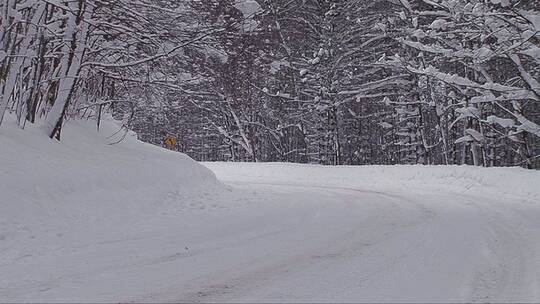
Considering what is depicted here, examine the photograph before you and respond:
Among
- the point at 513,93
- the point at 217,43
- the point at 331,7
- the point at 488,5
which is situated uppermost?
the point at 331,7

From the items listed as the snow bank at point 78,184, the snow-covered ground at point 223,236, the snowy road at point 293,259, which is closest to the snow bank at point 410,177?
the snow-covered ground at point 223,236

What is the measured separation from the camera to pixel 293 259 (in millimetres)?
5629

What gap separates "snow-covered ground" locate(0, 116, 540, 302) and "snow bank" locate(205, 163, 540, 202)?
0.17 m

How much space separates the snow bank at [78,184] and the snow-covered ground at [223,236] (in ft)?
0.10

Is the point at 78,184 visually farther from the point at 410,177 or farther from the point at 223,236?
the point at 410,177

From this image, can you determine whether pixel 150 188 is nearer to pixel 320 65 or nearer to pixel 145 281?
pixel 145 281

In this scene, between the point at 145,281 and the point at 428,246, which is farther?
the point at 428,246

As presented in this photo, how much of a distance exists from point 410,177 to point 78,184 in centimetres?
1166

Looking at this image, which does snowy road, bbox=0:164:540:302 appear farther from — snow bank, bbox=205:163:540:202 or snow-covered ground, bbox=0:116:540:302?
snow bank, bbox=205:163:540:202

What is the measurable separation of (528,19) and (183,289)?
904 centimetres

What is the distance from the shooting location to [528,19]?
10078 millimetres

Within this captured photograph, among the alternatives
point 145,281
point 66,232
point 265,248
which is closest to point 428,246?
point 265,248

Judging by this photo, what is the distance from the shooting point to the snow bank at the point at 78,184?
7.12 metres

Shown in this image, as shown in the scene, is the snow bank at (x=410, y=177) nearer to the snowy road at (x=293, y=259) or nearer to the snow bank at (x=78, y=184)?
the snowy road at (x=293, y=259)
